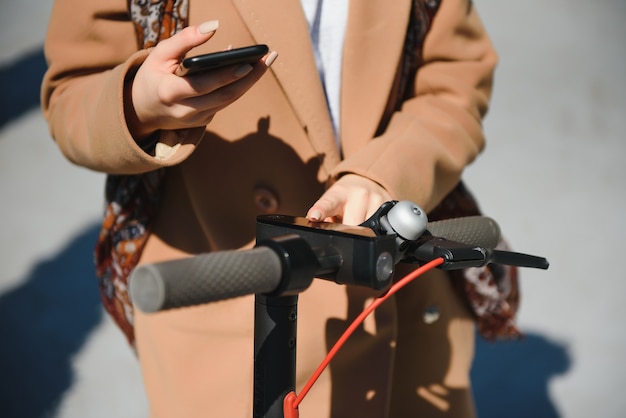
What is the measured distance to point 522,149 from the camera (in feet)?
6.73

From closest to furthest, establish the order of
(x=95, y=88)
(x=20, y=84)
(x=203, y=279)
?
(x=203, y=279)
(x=95, y=88)
(x=20, y=84)

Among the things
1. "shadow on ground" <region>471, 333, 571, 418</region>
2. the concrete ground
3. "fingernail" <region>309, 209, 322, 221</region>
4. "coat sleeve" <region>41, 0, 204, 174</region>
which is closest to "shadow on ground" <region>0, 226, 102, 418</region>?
the concrete ground

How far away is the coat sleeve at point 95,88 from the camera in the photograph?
60 cm

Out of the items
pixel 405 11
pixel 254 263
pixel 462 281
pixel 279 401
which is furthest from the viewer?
pixel 462 281

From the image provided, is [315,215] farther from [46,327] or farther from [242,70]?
[46,327]

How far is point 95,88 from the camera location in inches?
25.6

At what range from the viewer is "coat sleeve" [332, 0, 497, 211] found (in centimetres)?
69

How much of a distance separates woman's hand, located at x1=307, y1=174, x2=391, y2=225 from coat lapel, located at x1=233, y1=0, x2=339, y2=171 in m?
0.11

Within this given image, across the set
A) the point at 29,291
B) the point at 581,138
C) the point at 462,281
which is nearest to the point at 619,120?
the point at 581,138

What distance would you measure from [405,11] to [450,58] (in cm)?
10

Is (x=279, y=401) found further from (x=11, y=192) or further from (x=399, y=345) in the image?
(x=11, y=192)

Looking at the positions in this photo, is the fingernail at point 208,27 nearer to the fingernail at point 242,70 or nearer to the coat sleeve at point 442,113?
the fingernail at point 242,70

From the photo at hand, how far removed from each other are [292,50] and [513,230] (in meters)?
1.25

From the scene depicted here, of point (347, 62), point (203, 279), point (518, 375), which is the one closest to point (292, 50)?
point (347, 62)
